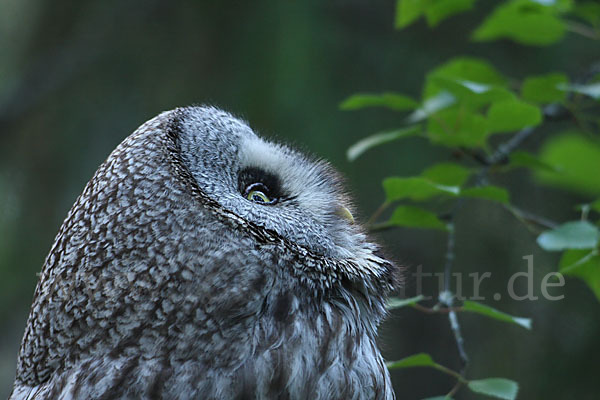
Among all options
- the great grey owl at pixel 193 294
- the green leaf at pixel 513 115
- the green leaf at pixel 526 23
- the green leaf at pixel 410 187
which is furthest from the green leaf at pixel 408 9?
the great grey owl at pixel 193 294

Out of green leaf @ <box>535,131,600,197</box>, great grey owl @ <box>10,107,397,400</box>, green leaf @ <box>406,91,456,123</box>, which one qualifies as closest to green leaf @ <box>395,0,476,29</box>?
green leaf @ <box>406,91,456,123</box>

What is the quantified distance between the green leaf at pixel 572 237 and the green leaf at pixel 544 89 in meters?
0.50

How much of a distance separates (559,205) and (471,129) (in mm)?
1596

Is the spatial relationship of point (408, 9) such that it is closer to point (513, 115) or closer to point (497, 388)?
point (513, 115)

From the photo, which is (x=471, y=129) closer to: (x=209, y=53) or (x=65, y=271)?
(x=65, y=271)

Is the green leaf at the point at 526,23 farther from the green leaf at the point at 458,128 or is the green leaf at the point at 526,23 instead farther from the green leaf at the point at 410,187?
the green leaf at the point at 410,187

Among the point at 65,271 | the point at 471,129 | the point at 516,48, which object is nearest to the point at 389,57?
the point at 516,48

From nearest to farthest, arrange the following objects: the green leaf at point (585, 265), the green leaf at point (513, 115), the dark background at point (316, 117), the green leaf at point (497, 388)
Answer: the green leaf at point (497, 388)
the green leaf at point (585, 265)
the green leaf at point (513, 115)
the dark background at point (316, 117)

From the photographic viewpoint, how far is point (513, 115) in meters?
2.00

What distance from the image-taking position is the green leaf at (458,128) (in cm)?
210

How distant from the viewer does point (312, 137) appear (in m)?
3.32

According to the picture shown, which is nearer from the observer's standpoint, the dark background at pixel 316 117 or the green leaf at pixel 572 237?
the green leaf at pixel 572 237

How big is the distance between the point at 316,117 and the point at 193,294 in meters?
1.94

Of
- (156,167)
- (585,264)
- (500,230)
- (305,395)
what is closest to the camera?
(305,395)
